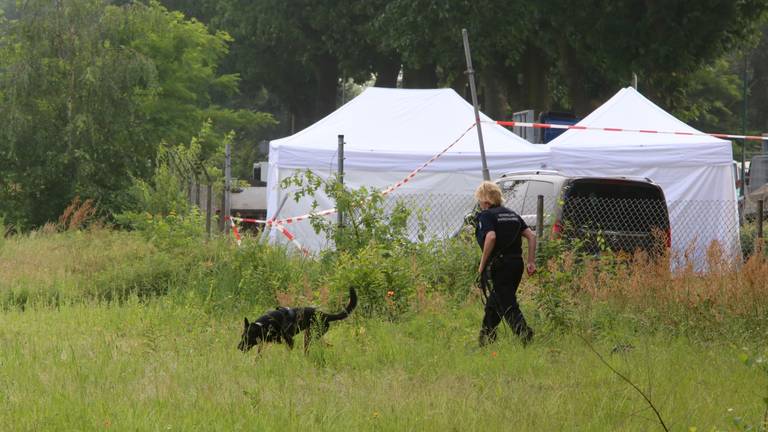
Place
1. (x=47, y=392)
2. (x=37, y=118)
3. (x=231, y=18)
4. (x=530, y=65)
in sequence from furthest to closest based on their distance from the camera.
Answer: (x=231, y=18) < (x=530, y=65) < (x=37, y=118) < (x=47, y=392)

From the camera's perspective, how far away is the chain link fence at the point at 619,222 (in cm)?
1195

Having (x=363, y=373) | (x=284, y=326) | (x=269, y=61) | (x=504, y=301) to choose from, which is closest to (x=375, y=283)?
(x=504, y=301)

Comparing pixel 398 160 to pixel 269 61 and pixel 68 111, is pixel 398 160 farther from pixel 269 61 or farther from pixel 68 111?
pixel 269 61

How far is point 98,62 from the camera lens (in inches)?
955

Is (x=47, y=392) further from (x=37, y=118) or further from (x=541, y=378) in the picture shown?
(x=37, y=118)

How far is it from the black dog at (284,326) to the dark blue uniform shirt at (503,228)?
4.58 ft

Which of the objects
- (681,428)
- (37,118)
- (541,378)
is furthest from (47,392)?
(37,118)

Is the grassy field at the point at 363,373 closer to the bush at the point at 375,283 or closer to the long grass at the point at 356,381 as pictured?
the long grass at the point at 356,381

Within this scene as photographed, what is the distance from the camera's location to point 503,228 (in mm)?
9398

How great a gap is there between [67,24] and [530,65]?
1655 cm

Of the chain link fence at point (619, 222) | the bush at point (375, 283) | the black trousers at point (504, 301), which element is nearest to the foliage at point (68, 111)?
the chain link fence at point (619, 222)

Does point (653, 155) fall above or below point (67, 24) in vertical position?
below

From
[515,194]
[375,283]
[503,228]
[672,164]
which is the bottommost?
[375,283]

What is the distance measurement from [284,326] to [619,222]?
6168 millimetres
